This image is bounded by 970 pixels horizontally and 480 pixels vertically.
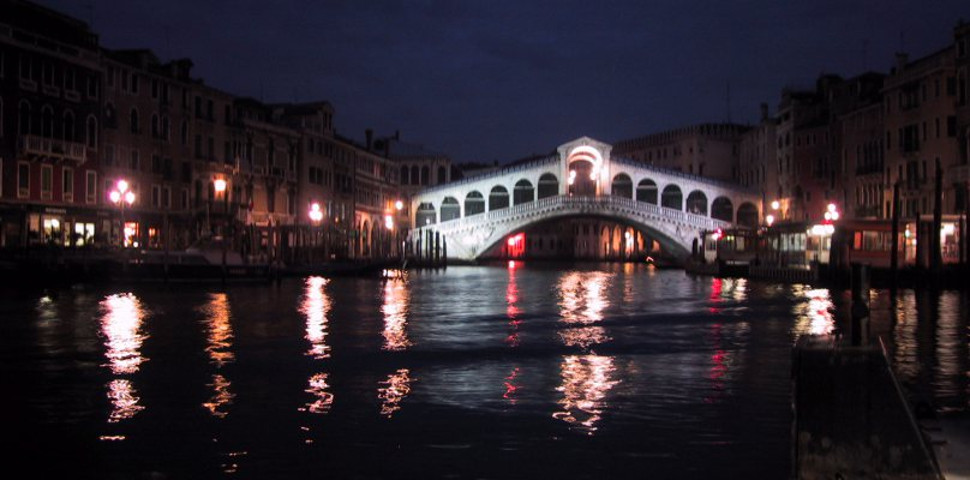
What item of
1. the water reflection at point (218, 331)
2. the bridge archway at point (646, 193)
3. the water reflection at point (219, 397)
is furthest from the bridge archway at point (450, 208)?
the water reflection at point (219, 397)

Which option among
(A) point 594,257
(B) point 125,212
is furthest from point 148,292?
(A) point 594,257

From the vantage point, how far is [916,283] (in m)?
26.9

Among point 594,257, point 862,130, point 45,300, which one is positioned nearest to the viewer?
point 45,300

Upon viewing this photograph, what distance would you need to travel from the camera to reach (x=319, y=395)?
9.31m

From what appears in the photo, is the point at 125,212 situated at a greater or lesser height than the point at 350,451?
greater

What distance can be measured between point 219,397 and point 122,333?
20.8ft

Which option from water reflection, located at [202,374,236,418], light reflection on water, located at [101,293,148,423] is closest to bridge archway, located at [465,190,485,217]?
light reflection on water, located at [101,293,148,423]

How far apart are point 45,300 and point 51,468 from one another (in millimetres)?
16326

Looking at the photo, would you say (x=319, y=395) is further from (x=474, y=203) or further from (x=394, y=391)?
(x=474, y=203)

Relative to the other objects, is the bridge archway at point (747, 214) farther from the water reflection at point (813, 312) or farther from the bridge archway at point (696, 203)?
the water reflection at point (813, 312)

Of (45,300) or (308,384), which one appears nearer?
(308,384)

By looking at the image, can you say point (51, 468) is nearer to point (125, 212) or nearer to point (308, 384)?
point (308, 384)

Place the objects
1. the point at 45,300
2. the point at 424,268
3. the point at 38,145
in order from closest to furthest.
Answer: the point at 45,300, the point at 38,145, the point at 424,268

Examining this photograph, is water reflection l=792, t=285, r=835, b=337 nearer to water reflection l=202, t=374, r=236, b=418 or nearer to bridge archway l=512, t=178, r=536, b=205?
water reflection l=202, t=374, r=236, b=418
